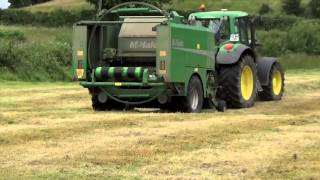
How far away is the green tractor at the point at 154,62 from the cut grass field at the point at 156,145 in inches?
40.3

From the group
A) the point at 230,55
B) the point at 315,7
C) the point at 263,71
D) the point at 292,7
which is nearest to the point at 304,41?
the point at 292,7

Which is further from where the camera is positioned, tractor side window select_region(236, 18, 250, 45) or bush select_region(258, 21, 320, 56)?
bush select_region(258, 21, 320, 56)

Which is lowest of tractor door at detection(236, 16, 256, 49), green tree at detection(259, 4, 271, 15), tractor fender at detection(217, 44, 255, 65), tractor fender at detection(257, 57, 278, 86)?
tractor fender at detection(257, 57, 278, 86)

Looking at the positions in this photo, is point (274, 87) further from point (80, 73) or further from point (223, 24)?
point (80, 73)

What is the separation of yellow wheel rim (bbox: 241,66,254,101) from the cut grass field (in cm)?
250

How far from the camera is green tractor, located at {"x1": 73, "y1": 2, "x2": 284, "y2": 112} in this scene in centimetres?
1483

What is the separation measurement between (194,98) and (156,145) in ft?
19.4

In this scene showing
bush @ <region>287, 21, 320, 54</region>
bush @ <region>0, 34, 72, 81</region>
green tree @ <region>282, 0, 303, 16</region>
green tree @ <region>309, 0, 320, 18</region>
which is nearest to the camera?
bush @ <region>0, 34, 72, 81</region>

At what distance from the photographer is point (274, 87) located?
20.4 meters

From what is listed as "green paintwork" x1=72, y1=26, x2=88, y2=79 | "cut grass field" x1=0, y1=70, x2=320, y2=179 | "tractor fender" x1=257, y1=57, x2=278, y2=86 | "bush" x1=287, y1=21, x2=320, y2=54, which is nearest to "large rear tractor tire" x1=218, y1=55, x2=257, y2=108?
"cut grass field" x1=0, y1=70, x2=320, y2=179

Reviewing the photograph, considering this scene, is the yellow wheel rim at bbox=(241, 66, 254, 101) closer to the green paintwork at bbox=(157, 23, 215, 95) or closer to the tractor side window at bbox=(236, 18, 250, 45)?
the tractor side window at bbox=(236, 18, 250, 45)

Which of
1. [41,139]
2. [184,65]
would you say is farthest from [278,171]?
[184,65]

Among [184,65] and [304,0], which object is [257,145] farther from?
[304,0]

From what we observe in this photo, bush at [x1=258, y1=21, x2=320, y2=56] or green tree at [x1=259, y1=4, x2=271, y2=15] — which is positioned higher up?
green tree at [x1=259, y1=4, x2=271, y2=15]
